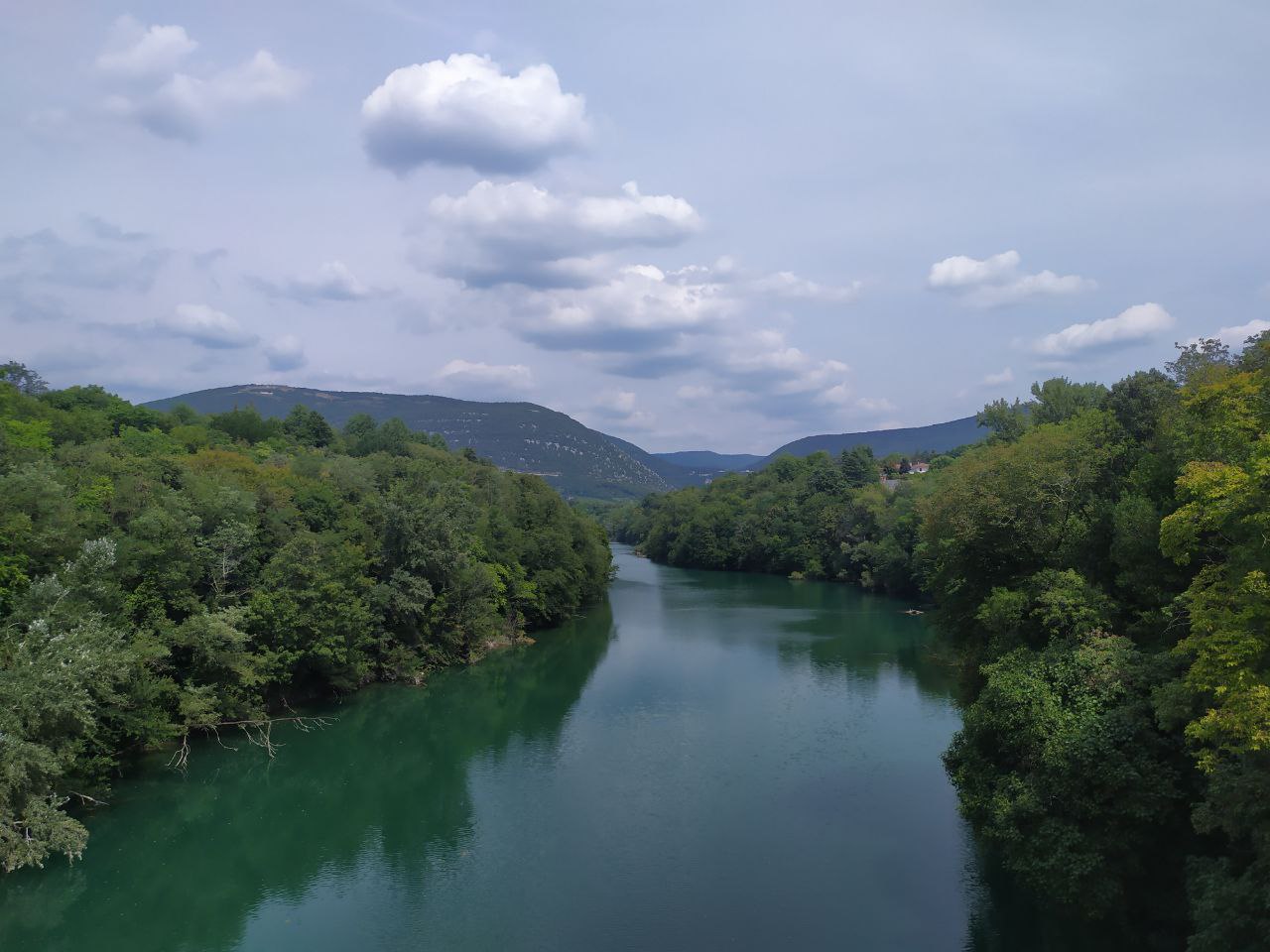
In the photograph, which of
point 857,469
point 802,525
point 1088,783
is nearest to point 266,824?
point 1088,783

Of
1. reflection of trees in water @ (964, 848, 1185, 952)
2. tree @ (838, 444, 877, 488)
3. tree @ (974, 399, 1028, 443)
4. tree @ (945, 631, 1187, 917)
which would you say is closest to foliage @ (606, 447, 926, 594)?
tree @ (838, 444, 877, 488)

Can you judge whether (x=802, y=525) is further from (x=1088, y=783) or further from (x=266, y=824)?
(x=1088, y=783)

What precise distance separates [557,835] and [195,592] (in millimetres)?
15921

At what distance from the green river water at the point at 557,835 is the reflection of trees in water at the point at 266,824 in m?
0.08

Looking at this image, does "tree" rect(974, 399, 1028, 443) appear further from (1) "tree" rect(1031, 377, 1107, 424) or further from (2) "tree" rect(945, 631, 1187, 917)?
(2) "tree" rect(945, 631, 1187, 917)

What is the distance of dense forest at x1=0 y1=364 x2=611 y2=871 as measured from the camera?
1902 cm

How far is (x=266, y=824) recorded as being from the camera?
21922 millimetres

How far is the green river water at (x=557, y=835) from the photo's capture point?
16.4 metres

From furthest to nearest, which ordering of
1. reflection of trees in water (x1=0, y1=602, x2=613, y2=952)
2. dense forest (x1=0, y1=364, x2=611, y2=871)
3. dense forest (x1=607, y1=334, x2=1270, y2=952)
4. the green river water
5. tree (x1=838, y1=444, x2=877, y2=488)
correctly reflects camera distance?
tree (x1=838, y1=444, x2=877, y2=488) → dense forest (x1=0, y1=364, x2=611, y2=871) → reflection of trees in water (x1=0, y1=602, x2=613, y2=952) → the green river water → dense forest (x1=607, y1=334, x2=1270, y2=952)

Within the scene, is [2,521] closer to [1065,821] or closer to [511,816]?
[511,816]

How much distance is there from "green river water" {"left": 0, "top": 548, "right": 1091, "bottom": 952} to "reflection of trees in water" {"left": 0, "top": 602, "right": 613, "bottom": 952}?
8 cm

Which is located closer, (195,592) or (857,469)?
(195,592)

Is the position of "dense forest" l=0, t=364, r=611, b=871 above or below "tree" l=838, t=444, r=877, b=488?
below

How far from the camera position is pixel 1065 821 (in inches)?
567
